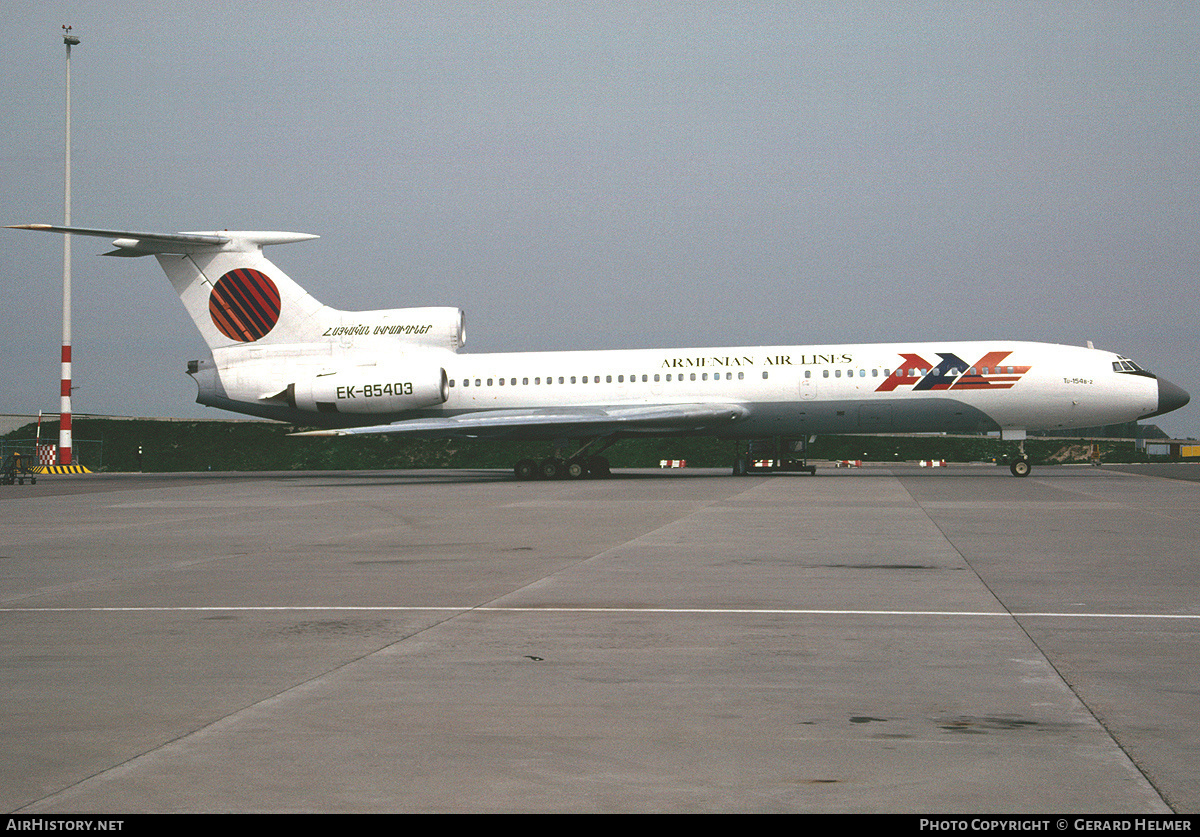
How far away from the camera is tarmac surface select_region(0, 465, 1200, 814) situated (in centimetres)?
443

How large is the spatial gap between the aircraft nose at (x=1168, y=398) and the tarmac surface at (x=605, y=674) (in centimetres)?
2092

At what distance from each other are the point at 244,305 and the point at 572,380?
34.5 ft

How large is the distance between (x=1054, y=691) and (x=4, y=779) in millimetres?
4905

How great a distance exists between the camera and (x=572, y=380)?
35.3 meters

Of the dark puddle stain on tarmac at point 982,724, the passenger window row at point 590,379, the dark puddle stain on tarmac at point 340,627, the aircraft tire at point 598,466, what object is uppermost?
the passenger window row at point 590,379

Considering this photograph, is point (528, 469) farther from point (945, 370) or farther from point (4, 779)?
point (4, 779)

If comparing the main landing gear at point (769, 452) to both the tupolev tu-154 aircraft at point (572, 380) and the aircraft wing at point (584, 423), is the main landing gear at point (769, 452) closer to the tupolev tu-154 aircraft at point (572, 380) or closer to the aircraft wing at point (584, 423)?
the tupolev tu-154 aircraft at point (572, 380)

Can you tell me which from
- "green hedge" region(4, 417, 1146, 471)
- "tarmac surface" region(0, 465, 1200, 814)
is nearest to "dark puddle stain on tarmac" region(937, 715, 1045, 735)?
"tarmac surface" region(0, 465, 1200, 814)

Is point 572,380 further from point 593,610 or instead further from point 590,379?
point 593,610

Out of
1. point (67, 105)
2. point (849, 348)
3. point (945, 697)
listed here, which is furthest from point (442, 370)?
point (945, 697)

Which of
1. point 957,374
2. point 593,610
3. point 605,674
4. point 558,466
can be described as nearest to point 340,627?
point 593,610

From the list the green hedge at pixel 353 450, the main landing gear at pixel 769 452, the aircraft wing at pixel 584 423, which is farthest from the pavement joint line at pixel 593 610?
the green hedge at pixel 353 450

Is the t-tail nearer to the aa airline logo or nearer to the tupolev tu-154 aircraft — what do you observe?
the tupolev tu-154 aircraft

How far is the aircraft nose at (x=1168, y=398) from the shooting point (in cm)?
3412
